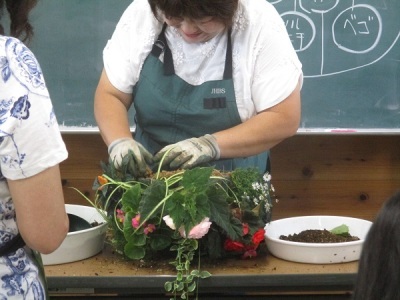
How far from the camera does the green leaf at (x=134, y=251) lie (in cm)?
164

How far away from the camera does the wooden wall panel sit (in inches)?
115

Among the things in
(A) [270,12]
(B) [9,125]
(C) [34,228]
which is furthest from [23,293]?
(A) [270,12]

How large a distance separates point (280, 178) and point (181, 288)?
1.45 meters

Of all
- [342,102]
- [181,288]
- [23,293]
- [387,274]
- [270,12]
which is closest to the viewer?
[387,274]

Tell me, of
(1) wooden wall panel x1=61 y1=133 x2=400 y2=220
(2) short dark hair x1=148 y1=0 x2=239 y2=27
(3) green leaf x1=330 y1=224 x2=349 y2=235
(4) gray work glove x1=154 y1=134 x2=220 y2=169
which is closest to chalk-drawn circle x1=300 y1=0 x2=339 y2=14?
(1) wooden wall panel x1=61 y1=133 x2=400 y2=220

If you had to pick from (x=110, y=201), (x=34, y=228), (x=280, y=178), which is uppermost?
(x=34, y=228)

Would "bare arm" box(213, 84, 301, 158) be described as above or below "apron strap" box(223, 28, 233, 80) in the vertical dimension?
below

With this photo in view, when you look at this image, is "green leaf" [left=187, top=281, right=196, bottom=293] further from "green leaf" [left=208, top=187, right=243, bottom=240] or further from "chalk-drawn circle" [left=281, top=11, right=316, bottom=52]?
"chalk-drawn circle" [left=281, top=11, right=316, bottom=52]

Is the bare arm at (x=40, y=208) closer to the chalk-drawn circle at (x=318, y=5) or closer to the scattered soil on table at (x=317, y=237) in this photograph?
the scattered soil on table at (x=317, y=237)

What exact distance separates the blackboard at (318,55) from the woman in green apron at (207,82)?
65cm

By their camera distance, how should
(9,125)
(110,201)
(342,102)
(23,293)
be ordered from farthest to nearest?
1. (342,102)
2. (110,201)
3. (23,293)
4. (9,125)

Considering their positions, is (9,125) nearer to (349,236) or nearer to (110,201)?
(110,201)

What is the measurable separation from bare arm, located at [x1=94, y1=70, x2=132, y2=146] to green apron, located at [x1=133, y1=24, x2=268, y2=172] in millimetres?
49

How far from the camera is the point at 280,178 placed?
2.96 meters
